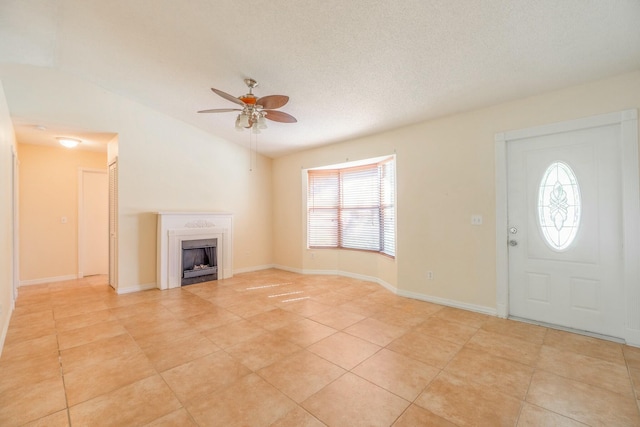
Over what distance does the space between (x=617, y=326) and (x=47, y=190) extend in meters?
8.64

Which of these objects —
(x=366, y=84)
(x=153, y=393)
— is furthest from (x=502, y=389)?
(x=366, y=84)

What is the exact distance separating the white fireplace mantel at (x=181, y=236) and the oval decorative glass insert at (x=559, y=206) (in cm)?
508

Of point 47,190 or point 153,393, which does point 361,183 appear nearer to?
point 153,393

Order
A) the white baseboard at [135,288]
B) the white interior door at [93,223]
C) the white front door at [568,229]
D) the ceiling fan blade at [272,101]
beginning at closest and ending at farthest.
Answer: the white front door at [568,229] < the ceiling fan blade at [272,101] < the white baseboard at [135,288] < the white interior door at [93,223]

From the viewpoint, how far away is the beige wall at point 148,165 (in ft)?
12.9

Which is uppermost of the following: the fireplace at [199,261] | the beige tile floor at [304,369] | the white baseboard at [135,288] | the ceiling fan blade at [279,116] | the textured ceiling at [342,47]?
the textured ceiling at [342,47]

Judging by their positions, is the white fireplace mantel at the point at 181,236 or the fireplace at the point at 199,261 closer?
the white fireplace mantel at the point at 181,236

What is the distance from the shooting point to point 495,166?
339cm

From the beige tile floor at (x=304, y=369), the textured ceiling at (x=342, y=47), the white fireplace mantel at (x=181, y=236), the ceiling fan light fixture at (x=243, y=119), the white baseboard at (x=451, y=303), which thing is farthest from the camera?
the white fireplace mantel at (x=181, y=236)

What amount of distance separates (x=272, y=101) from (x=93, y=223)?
17.3 ft

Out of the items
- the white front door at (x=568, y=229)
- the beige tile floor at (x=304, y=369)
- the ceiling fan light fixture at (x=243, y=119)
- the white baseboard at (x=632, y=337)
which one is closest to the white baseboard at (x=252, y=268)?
the beige tile floor at (x=304, y=369)

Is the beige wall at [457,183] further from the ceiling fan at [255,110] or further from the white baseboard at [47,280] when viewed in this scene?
the white baseboard at [47,280]

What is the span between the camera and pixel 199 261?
212 inches

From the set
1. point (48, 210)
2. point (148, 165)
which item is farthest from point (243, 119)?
point (48, 210)
